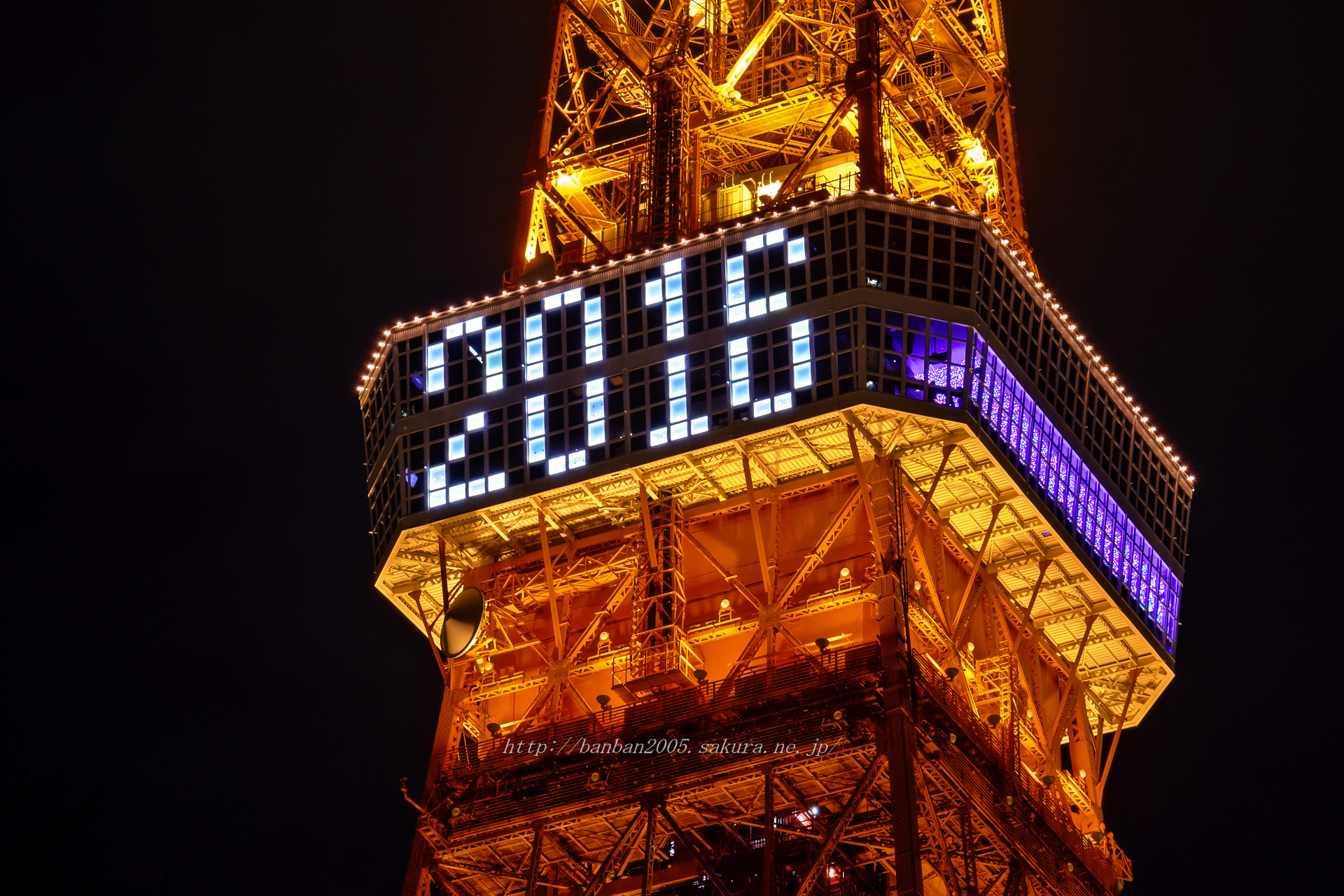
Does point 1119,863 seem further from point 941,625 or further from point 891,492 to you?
point 891,492

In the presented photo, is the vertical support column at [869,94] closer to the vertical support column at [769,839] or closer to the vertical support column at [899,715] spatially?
the vertical support column at [899,715]

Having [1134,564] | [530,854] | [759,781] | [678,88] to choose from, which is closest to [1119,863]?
[1134,564]

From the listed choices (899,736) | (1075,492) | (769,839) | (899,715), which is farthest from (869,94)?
(769,839)

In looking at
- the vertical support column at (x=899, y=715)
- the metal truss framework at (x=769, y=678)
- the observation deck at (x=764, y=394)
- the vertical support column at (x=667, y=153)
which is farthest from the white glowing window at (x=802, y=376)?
the vertical support column at (x=667, y=153)

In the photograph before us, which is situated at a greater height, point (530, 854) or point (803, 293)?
point (803, 293)

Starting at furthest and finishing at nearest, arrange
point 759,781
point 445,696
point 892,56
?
point 892,56 < point 445,696 < point 759,781

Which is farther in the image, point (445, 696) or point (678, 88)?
point (678, 88)
